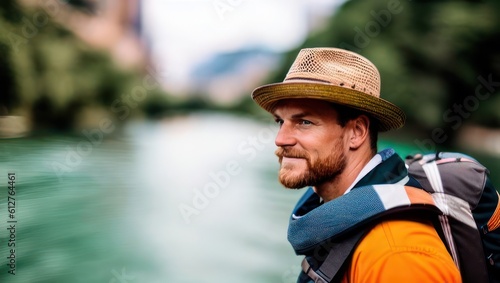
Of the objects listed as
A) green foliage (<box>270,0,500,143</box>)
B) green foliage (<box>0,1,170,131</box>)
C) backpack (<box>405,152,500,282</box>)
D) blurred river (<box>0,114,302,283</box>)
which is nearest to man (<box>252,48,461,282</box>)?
backpack (<box>405,152,500,282</box>)

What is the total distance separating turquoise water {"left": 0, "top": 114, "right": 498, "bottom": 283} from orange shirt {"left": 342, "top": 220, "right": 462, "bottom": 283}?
3142mm

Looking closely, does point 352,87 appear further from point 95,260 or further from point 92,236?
point 92,236

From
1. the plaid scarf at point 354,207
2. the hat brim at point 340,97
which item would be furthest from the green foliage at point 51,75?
the plaid scarf at point 354,207

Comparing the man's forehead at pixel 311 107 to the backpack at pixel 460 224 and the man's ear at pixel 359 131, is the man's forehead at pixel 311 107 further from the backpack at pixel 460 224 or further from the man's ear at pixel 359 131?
the backpack at pixel 460 224

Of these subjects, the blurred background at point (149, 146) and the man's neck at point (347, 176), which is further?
the blurred background at point (149, 146)

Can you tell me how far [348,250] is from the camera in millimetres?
1201

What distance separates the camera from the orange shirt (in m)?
1.09

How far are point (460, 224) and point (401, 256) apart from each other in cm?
32

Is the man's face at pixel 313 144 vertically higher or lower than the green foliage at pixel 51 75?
lower

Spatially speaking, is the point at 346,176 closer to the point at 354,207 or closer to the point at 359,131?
the point at 359,131

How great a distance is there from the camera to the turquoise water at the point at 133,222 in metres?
5.95

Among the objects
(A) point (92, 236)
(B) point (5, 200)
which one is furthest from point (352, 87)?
(A) point (92, 236)

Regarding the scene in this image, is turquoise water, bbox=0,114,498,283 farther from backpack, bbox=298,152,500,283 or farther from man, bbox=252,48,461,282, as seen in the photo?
backpack, bbox=298,152,500,283

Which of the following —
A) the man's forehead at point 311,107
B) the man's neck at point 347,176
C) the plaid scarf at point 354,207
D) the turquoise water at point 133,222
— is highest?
the turquoise water at point 133,222
